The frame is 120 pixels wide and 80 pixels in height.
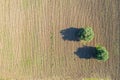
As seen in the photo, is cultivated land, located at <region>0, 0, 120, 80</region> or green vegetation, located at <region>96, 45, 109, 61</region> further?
cultivated land, located at <region>0, 0, 120, 80</region>

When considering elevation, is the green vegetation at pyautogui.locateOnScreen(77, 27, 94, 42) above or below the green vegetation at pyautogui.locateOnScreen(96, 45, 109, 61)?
above

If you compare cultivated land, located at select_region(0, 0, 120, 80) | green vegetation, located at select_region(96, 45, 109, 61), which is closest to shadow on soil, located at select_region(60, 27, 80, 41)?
cultivated land, located at select_region(0, 0, 120, 80)

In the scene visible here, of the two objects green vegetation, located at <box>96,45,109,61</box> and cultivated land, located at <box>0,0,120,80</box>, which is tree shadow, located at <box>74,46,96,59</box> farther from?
green vegetation, located at <box>96,45,109,61</box>

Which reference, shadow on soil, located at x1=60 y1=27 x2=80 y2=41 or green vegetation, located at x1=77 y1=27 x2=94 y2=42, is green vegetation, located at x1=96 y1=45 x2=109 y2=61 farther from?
shadow on soil, located at x1=60 y1=27 x2=80 y2=41

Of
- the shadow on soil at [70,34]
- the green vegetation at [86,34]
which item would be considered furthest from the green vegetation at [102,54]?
the shadow on soil at [70,34]

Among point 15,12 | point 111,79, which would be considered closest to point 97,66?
point 111,79

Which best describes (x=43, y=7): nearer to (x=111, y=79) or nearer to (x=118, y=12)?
(x=118, y=12)

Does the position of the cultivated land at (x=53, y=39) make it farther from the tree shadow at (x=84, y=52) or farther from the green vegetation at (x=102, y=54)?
the green vegetation at (x=102, y=54)

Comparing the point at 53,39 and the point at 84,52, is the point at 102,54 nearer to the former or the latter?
the point at 84,52
